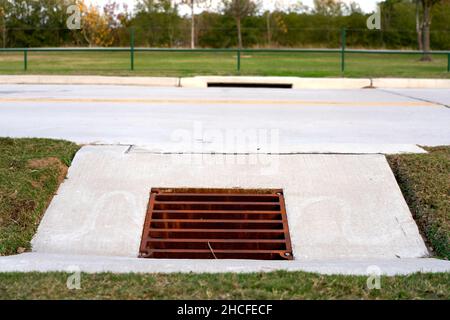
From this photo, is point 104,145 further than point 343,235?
Yes

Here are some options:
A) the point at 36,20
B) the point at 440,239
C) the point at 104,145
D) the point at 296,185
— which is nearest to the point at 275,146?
the point at 296,185

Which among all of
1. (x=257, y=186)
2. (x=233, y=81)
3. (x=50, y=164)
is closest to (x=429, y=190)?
(x=257, y=186)

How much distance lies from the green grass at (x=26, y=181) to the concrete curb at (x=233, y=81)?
9192 mm

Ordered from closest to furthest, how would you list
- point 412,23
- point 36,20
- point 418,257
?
point 418,257, point 36,20, point 412,23

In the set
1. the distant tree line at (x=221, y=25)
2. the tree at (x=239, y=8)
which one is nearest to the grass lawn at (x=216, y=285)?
the distant tree line at (x=221, y=25)

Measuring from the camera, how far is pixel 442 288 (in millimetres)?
4551

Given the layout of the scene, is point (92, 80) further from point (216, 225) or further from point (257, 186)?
point (216, 225)

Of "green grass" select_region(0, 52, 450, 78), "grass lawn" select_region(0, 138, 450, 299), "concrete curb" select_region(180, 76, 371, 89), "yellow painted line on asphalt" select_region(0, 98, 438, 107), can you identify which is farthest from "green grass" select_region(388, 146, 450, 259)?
"green grass" select_region(0, 52, 450, 78)

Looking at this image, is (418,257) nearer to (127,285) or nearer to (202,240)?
(202,240)

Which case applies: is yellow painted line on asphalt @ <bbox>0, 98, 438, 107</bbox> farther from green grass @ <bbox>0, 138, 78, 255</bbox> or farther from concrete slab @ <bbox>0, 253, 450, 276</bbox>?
concrete slab @ <bbox>0, 253, 450, 276</bbox>

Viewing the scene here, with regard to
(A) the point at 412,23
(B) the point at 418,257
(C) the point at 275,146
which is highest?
(A) the point at 412,23

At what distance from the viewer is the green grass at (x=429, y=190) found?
610cm

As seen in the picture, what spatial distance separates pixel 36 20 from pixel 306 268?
3537 centimetres

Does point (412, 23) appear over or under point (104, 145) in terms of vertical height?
over
